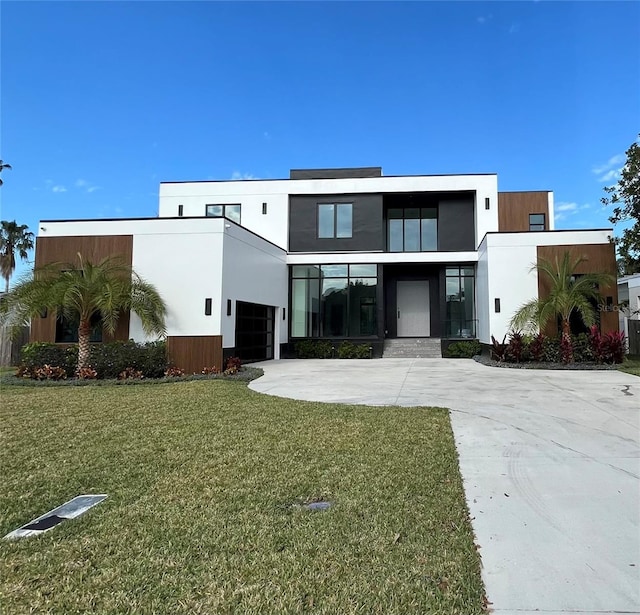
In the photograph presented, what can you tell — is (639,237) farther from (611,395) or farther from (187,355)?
(187,355)

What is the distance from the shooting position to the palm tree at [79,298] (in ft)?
35.7

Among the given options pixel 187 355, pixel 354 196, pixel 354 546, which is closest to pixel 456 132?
pixel 354 196

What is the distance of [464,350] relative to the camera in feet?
57.9

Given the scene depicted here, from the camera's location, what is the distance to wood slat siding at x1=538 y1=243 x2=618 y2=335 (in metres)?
14.6

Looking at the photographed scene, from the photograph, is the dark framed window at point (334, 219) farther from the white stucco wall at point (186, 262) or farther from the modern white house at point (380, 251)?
the white stucco wall at point (186, 262)

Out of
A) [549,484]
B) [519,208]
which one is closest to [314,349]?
[519,208]

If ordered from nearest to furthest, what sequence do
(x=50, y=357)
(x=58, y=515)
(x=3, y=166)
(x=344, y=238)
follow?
(x=58, y=515), (x=50, y=357), (x=344, y=238), (x=3, y=166)

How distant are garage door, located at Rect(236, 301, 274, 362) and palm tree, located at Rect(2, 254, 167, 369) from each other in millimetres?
3216

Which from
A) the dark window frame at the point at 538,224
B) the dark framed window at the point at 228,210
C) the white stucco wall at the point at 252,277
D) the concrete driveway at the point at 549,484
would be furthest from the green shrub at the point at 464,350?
the dark framed window at the point at 228,210

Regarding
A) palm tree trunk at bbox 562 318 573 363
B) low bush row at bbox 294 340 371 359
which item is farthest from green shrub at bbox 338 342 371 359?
palm tree trunk at bbox 562 318 573 363

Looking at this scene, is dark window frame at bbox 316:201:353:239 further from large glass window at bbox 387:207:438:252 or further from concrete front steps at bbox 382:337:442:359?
concrete front steps at bbox 382:337:442:359

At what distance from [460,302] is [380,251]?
4.11 meters

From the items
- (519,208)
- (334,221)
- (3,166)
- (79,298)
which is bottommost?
(79,298)

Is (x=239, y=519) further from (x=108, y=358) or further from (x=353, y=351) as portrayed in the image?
(x=353, y=351)
